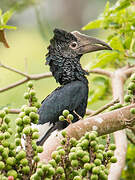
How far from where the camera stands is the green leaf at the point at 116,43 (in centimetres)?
192

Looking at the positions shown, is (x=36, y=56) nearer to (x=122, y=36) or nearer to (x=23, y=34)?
(x=23, y=34)

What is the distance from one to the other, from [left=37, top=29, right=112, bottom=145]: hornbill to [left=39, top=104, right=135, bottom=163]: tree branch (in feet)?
1.95

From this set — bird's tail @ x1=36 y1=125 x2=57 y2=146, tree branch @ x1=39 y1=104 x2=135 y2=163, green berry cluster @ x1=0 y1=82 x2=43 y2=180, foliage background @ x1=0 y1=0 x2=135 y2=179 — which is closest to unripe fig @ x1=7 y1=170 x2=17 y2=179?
green berry cluster @ x1=0 y1=82 x2=43 y2=180

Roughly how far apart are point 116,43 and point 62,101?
430mm

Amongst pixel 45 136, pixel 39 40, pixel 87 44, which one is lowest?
pixel 39 40

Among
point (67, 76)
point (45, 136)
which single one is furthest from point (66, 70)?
point (45, 136)

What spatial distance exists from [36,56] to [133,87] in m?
4.84

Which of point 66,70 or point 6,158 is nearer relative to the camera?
point 6,158

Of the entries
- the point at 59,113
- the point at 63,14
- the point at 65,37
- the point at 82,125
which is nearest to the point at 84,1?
the point at 63,14

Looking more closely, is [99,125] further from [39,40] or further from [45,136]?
[39,40]

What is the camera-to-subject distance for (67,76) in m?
2.26

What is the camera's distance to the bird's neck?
225cm

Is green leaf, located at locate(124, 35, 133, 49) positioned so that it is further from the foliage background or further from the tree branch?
the tree branch

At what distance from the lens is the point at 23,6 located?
10.4ft
